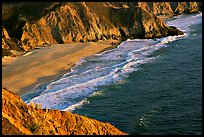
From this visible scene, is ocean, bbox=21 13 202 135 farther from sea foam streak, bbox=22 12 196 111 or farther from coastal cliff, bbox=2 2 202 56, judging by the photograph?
coastal cliff, bbox=2 2 202 56

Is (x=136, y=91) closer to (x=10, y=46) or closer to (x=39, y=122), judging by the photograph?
(x=39, y=122)

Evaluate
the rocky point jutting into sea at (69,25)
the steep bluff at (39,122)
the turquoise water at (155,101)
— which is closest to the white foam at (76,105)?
the turquoise water at (155,101)

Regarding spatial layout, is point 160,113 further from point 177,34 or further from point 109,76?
point 177,34

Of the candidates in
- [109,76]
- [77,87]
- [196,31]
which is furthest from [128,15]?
[77,87]

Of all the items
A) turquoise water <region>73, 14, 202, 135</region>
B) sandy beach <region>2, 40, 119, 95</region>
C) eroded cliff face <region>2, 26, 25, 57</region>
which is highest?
eroded cliff face <region>2, 26, 25, 57</region>

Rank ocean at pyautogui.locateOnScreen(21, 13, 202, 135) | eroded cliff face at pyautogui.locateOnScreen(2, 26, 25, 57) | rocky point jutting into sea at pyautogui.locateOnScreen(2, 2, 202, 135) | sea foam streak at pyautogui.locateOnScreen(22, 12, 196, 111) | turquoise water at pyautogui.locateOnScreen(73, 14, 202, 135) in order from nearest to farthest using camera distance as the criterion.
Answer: turquoise water at pyautogui.locateOnScreen(73, 14, 202, 135) → ocean at pyautogui.locateOnScreen(21, 13, 202, 135) → sea foam streak at pyautogui.locateOnScreen(22, 12, 196, 111) → eroded cliff face at pyautogui.locateOnScreen(2, 26, 25, 57) → rocky point jutting into sea at pyautogui.locateOnScreen(2, 2, 202, 135)

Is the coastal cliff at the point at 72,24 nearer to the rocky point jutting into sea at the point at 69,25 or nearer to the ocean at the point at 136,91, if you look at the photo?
the rocky point jutting into sea at the point at 69,25

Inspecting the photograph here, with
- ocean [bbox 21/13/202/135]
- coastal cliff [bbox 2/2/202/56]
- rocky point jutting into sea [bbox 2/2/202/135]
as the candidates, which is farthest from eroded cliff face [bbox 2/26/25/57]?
ocean [bbox 21/13/202/135]
